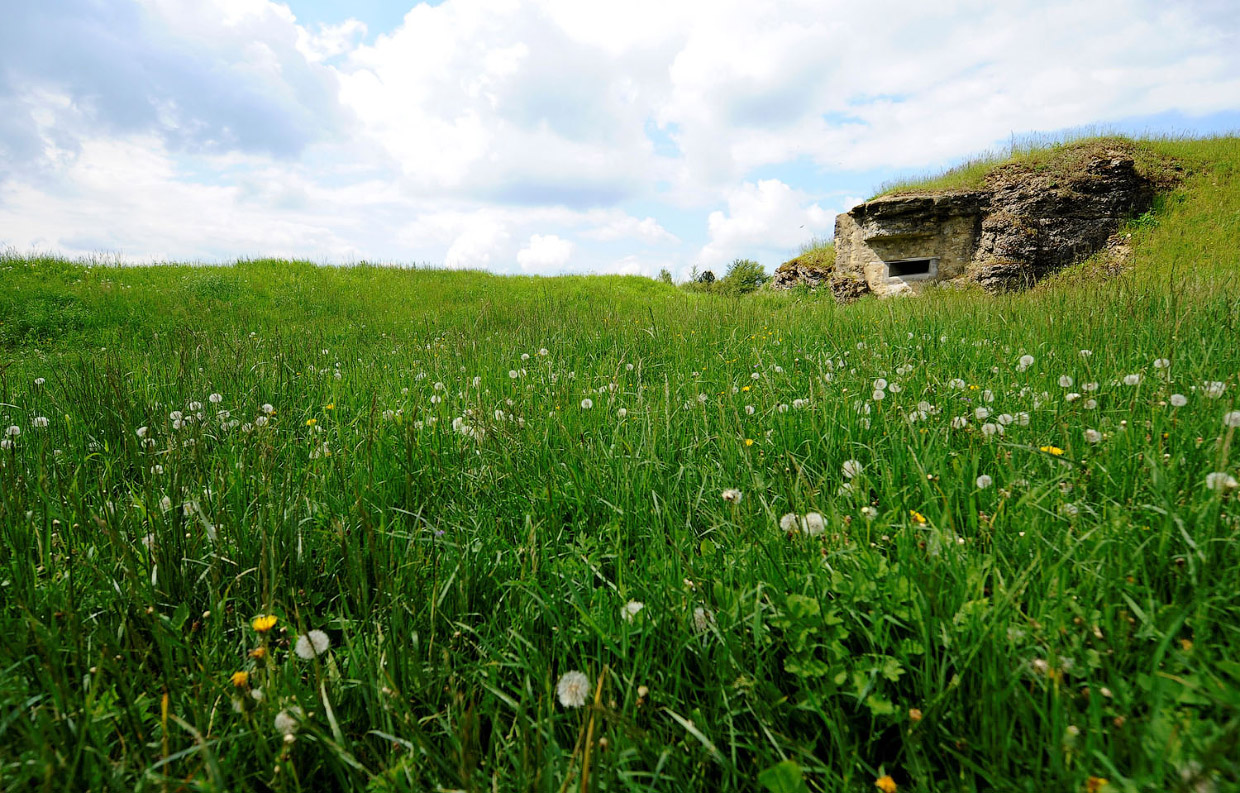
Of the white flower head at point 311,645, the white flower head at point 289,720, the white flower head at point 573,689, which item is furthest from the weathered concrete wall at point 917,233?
the white flower head at point 289,720

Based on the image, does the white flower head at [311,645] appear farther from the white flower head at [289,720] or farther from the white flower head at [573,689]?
the white flower head at [573,689]

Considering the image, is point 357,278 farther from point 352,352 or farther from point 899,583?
point 899,583

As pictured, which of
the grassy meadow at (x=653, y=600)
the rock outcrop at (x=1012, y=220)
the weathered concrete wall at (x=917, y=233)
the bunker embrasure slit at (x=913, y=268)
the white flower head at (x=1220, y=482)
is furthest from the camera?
the bunker embrasure slit at (x=913, y=268)

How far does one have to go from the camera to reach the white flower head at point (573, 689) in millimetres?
1199

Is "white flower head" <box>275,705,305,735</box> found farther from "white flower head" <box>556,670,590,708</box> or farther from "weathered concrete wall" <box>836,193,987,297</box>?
"weathered concrete wall" <box>836,193,987,297</box>

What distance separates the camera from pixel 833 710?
1.24 meters

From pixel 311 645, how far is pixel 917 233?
55.5 feet

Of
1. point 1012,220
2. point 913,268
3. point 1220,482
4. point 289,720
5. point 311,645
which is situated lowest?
point 289,720

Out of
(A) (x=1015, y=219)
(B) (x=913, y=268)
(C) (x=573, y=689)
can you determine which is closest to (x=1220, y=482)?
(C) (x=573, y=689)

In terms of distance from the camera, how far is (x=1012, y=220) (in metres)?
13.5

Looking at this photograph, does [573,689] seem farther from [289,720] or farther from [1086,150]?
[1086,150]

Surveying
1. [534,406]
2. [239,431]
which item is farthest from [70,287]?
[534,406]

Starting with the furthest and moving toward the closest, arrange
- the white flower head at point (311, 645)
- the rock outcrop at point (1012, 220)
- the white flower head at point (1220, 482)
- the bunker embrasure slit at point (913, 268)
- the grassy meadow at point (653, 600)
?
the bunker embrasure slit at point (913, 268)
the rock outcrop at point (1012, 220)
the white flower head at point (1220, 482)
the white flower head at point (311, 645)
the grassy meadow at point (653, 600)

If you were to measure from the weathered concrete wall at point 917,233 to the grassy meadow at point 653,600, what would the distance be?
12.8m
